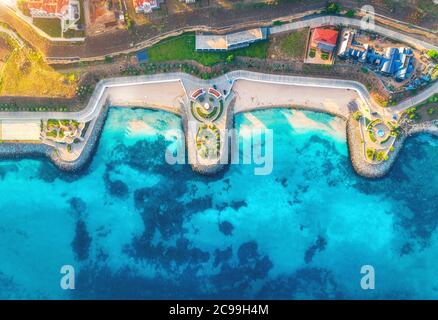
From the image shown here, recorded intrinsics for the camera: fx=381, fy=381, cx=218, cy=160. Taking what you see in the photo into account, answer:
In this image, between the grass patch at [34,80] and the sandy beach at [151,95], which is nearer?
the grass patch at [34,80]

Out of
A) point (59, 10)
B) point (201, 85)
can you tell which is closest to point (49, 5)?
point (59, 10)

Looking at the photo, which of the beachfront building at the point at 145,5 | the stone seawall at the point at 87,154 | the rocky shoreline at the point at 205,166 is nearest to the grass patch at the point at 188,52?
the beachfront building at the point at 145,5

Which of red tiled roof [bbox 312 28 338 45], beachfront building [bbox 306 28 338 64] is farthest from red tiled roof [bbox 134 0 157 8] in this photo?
red tiled roof [bbox 312 28 338 45]

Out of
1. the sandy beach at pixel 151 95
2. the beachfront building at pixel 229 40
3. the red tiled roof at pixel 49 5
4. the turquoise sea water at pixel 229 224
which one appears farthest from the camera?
the sandy beach at pixel 151 95

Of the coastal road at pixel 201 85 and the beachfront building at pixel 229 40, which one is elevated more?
the beachfront building at pixel 229 40

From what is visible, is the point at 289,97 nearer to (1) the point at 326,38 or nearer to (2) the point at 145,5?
(1) the point at 326,38

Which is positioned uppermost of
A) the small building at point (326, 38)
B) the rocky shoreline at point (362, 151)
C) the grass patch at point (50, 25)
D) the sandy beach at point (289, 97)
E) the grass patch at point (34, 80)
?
the grass patch at point (50, 25)

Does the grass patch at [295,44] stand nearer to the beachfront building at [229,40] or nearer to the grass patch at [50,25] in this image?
the beachfront building at [229,40]
